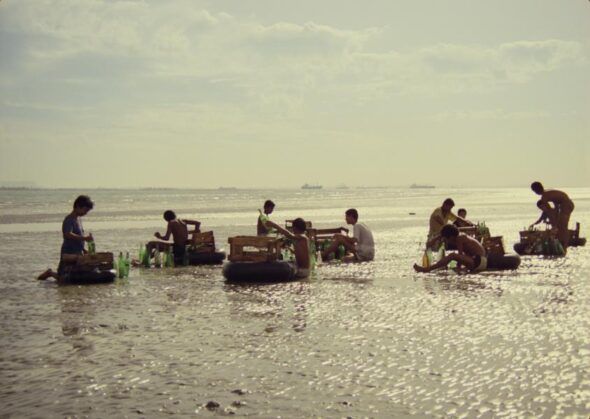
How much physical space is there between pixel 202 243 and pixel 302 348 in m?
10.7

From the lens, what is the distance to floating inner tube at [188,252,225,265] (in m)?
18.7

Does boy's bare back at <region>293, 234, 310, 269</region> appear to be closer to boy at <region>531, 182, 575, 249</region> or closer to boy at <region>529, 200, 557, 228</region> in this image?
boy at <region>529, 200, 557, 228</region>

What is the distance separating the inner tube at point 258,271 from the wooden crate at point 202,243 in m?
4.12

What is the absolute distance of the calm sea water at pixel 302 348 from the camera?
6527 mm

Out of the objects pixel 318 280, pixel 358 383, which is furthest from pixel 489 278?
pixel 358 383

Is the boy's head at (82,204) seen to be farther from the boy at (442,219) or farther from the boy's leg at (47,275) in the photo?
the boy at (442,219)

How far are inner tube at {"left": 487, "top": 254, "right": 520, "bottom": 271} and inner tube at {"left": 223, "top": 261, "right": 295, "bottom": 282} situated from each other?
17.0ft

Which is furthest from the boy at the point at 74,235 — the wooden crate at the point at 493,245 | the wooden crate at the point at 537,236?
the wooden crate at the point at 537,236

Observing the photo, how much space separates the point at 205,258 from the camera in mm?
18797

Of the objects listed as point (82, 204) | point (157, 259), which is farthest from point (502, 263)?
point (82, 204)

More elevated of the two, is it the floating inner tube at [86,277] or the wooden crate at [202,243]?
the wooden crate at [202,243]

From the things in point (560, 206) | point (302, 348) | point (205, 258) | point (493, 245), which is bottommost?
point (302, 348)

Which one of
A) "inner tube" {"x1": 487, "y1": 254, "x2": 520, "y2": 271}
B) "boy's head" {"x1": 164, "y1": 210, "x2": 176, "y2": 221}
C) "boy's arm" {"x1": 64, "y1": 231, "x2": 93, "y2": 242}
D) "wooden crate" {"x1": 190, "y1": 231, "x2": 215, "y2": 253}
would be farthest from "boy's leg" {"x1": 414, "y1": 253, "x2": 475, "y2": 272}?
"boy's arm" {"x1": 64, "y1": 231, "x2": 93, "y2": 242}

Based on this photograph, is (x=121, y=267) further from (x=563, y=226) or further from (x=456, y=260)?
(x=563, y=226)
